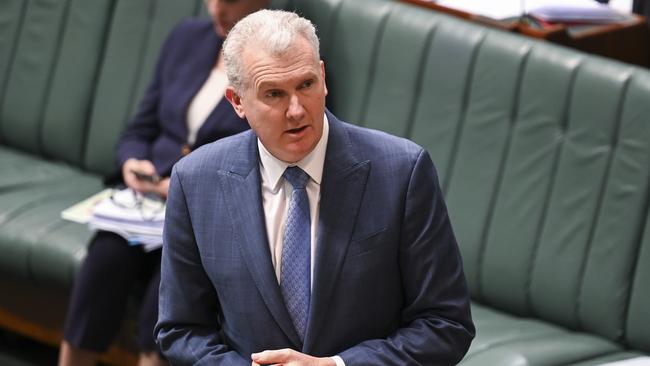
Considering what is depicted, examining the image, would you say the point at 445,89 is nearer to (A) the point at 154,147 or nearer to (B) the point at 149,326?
(A) the point at 154,147

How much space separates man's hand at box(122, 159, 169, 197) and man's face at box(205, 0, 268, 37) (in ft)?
1.57

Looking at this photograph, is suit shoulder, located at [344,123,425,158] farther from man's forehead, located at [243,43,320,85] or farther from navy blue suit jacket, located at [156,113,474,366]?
man's forehead, located at [243,43,320,85]

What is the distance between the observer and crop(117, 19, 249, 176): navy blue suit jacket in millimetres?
3734

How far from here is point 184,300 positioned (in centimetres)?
241

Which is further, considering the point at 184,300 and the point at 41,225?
the point at 41,225

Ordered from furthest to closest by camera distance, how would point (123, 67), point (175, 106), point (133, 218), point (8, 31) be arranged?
point (8, 31), point (123, 67), point (175, 106), point (133, 218)

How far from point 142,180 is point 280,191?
143cm

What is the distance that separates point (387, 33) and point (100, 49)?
1.14 meters

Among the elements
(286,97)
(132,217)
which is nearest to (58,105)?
(132,217)

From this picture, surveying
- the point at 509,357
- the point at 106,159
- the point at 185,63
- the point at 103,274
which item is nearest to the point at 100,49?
the point at 106,159

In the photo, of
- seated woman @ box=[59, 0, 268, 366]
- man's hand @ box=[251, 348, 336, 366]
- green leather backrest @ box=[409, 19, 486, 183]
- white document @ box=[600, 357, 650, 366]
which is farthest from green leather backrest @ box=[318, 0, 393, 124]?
man's hand @ box=[251, 348, 336, 366]

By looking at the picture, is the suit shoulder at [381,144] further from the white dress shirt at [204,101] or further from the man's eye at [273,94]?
the white dress shirt at [204,101]

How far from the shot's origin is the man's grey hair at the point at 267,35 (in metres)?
2.18

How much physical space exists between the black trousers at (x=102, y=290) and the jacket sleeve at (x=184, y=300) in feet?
3.70
